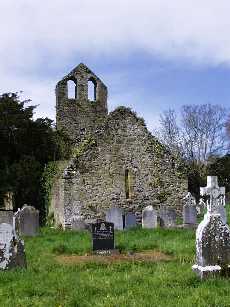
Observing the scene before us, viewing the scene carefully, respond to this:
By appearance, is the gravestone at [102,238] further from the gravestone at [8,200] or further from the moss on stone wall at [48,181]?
the gravestone at [8,200]

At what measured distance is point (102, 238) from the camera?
48.6 ft

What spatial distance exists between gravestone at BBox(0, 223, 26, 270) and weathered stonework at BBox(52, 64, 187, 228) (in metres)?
12.6

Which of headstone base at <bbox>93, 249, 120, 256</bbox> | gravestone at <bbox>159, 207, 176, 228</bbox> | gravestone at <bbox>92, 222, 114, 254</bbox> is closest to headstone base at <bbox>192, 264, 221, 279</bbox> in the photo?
headstone base at <bbox>93, 249, 120, 256</bbox>

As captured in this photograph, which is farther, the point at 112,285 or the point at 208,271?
the point at 208,271

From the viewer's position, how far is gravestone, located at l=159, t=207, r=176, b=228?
2155 cm

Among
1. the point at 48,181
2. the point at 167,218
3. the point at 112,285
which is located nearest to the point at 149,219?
the point at 167,218

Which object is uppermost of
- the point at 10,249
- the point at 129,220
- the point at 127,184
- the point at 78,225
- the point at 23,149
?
the point at 23,149

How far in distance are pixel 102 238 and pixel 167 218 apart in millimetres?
7277

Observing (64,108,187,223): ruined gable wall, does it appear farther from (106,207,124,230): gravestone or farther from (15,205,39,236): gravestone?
(15,205,39,236): gravestone

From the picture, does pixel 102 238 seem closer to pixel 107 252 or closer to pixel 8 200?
pixel 107 252

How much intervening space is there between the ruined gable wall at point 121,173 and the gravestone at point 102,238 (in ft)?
29.8

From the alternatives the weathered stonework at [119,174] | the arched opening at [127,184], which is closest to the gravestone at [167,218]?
the weathered stonework at [119,174]

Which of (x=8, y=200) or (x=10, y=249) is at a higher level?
(x=8, y=200)

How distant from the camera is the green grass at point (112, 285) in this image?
816 centimetres
